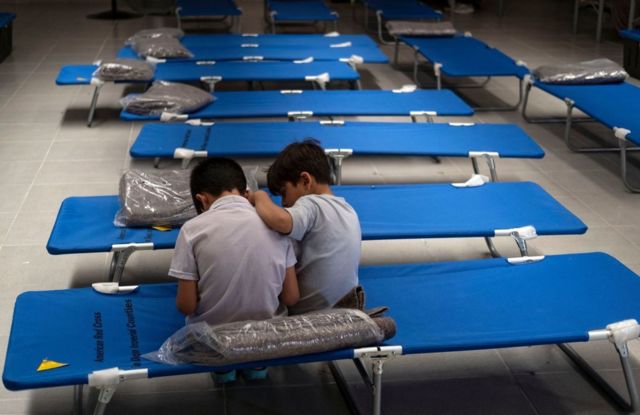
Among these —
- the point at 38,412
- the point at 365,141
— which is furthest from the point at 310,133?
the point at 38,412

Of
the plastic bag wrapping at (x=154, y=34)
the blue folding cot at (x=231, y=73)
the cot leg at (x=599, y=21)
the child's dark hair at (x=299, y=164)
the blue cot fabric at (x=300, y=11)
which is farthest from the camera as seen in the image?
the cot leg at (x=599, y=21)

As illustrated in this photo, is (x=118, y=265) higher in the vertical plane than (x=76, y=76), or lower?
lower

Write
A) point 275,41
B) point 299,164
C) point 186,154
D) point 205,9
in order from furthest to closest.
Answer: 1. point 205,9
2. point 275,41
3. point 186,154
4. point 299,164

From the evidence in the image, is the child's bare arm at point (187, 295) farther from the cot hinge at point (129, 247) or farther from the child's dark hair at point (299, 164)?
the cot hinge at point (129, 247)

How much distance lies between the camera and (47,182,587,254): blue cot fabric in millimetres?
3180

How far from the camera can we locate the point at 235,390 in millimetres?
2760

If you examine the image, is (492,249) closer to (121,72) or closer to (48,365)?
(48,365)

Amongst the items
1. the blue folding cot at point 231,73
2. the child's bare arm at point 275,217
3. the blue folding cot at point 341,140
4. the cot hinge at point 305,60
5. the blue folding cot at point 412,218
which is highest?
the child's bare arm at point 275,217

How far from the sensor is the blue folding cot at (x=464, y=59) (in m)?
5.86

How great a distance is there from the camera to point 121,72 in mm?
5430

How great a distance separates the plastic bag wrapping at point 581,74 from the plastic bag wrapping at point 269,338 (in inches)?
144

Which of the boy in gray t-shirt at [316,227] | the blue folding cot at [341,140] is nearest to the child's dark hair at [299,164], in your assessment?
the boy in gray t-shirt at [316,227]

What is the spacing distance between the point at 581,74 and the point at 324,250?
3712 mm

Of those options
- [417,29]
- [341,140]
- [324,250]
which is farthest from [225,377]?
[417,29]
